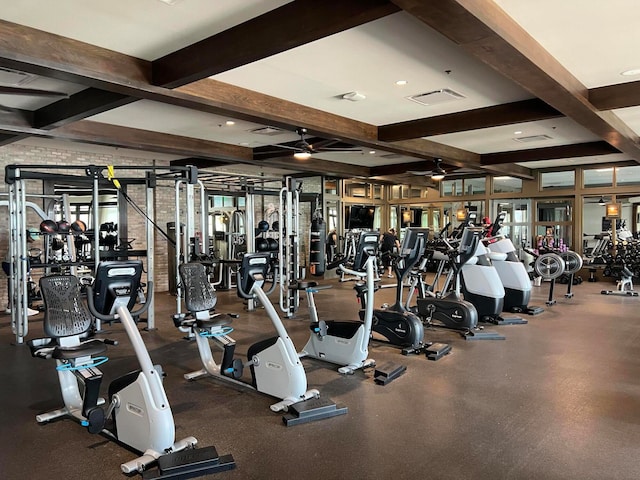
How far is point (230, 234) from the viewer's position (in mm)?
9625

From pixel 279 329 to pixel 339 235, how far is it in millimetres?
9090

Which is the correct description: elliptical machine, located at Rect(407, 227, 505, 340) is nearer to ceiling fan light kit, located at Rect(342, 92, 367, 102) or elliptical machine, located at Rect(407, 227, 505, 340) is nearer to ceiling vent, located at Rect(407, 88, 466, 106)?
ceiling vent, located at Rect(407, 88, 466, 106)

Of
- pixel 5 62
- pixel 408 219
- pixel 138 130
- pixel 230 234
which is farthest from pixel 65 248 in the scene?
pixel 408 219

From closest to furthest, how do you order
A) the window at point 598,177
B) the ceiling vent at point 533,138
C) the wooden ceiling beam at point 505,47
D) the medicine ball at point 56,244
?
the wooden ceiling beam at point 505,47
the medicine ball at point 56,244
the ceiling vent at point 533,138
the window at point 598,177

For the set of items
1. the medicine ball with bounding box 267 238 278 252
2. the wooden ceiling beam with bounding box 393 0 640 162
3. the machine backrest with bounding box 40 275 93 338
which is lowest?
the machine backrest with bounding box 40 275 93 338

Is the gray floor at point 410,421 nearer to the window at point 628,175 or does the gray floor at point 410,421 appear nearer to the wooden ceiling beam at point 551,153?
the wooden ceiling beam at point 551,153

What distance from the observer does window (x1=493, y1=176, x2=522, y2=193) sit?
12.9m

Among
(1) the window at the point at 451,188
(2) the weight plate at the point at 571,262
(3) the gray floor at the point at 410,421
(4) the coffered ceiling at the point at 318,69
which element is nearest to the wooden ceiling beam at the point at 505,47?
(4) the coffered ceiling at the point at 318,69

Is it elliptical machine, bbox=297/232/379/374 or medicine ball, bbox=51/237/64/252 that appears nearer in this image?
elliptical machine, bbox=297/232/379/374

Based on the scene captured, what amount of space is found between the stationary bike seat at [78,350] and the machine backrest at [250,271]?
1.15 m

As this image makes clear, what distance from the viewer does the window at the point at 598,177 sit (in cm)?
1154

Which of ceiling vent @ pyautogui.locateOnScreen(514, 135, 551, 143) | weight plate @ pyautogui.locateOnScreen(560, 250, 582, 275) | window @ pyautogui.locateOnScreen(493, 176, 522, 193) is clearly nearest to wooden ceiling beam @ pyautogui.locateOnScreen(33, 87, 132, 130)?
ceiling vent @ pyautogui.locateOnScreen(514, 135, 551, 143)

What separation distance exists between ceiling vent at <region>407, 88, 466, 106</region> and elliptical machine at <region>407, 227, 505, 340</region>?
1.84 metres

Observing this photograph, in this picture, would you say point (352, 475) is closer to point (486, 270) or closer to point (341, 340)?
point (341, 340)
